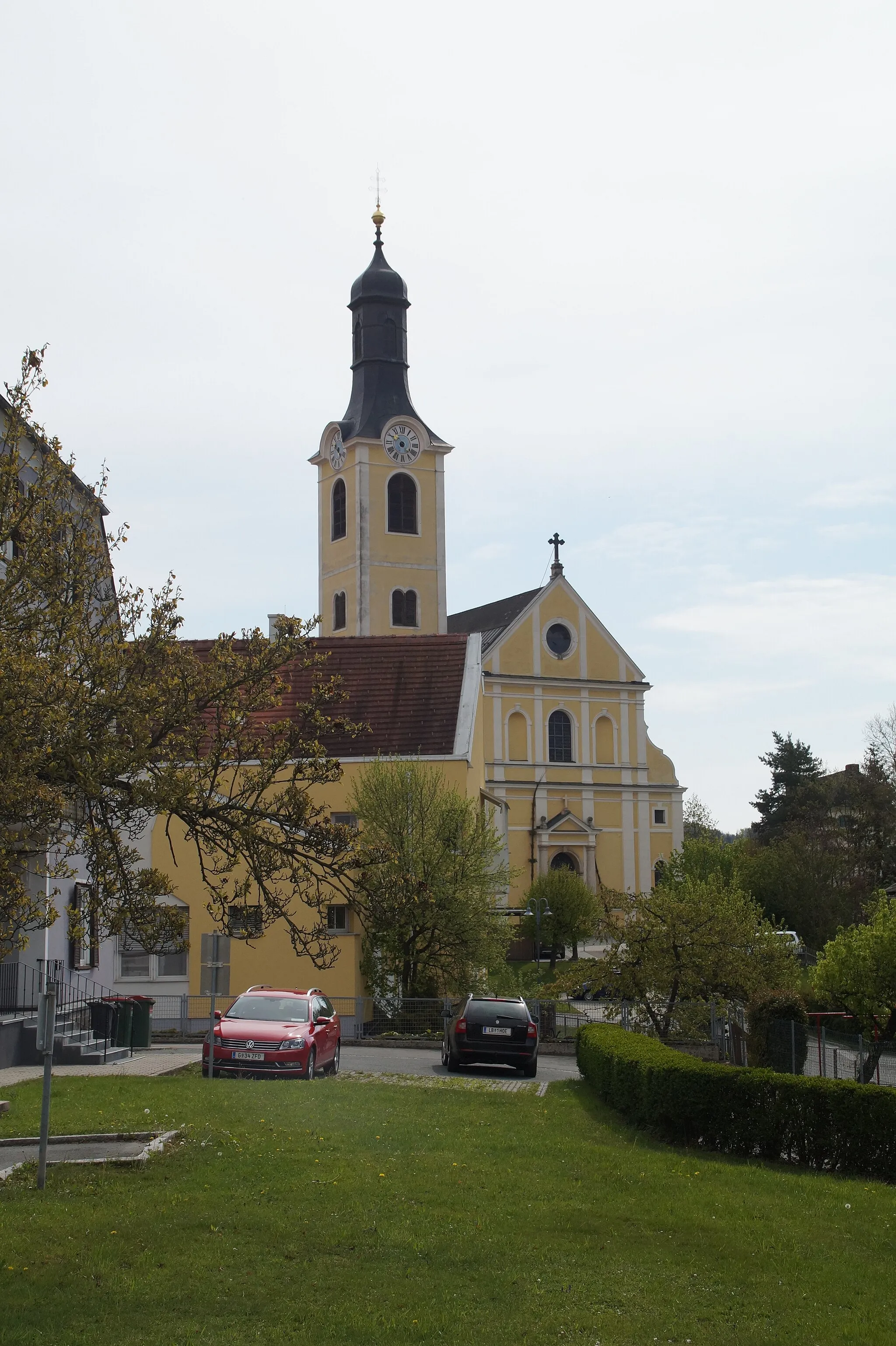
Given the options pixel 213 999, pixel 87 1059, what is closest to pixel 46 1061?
pixel 213 999

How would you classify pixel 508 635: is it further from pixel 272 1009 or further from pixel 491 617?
pixel 272 1009

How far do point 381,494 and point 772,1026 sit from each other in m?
53.1

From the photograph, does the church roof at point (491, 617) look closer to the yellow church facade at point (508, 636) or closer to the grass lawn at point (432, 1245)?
the yellow church facade at point (508, 636)

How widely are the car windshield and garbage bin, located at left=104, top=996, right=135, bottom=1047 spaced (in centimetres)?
409

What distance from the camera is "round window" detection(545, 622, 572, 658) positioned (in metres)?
71.2

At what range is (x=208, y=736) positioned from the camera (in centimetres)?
1358

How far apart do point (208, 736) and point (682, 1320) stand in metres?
7.04

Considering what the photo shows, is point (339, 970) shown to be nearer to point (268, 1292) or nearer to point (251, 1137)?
point (251, 1137)

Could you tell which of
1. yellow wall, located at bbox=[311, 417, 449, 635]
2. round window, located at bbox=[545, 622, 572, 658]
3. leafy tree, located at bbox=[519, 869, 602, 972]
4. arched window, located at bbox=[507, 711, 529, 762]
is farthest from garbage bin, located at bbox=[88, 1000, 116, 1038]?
round window, located at bbox=[545, 622, 572, 658]

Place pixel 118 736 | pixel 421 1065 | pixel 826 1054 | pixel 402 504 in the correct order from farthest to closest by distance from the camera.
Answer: pixel 402 504
pixel 421 1065
pixel 826 1054
pixel 118 736

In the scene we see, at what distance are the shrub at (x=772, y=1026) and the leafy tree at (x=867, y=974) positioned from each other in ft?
10.2

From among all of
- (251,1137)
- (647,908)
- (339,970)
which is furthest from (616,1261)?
(339,970)

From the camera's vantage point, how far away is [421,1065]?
2567 cm

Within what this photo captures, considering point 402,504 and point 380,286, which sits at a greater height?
point 380,286
